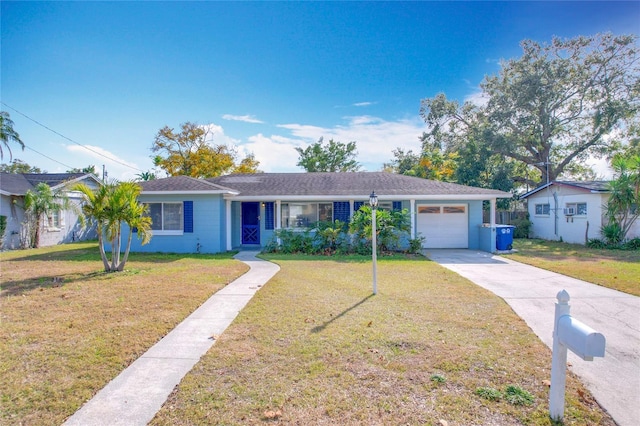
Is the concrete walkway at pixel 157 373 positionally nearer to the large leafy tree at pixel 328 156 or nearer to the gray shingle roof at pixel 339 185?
the gray shingle roof at pixel 339 185

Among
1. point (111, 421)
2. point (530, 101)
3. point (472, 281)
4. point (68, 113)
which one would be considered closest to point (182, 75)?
point (68, 113)

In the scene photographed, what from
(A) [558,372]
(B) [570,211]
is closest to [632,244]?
(B) [570,211]

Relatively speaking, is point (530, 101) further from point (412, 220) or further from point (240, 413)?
point (240, 413)

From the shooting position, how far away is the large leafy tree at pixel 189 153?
31.5 m

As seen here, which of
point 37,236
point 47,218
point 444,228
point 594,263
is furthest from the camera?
point 47,218

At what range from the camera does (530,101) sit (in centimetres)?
2427

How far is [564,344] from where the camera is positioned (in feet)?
8.52

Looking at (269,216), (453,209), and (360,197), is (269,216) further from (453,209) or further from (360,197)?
(453,209)

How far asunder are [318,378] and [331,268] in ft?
21.5

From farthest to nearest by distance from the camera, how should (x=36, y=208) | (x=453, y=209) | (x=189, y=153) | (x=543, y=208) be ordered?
(x=189, y=153) < (x=543, y=208) < (x=36, y=208) < (x=453, y=209)

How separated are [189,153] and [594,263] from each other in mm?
30780

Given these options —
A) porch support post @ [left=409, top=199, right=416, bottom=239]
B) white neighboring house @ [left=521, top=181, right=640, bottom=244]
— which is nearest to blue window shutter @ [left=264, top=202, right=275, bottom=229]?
porch support post @ [left=409, top=199, right=416, bottom=239]

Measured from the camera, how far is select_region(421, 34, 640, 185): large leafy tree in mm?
23234

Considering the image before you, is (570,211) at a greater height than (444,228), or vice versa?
(570,211)
